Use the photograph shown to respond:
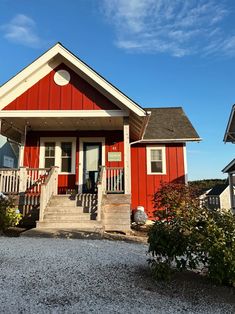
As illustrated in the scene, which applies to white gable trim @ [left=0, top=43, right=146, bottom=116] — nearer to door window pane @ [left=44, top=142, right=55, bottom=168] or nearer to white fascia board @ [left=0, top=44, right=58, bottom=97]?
white fascia board @ [left=0, top=44, right=58, bottom=97]

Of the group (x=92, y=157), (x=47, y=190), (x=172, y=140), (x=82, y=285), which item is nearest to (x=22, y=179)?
(x=47, y=190)

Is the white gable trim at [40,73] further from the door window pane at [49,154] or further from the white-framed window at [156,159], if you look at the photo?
the white-framed window at [156,159]

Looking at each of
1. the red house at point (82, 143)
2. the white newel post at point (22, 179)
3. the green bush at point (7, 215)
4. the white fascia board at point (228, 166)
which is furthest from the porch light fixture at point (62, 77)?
the white fascia board at point (228, 166)

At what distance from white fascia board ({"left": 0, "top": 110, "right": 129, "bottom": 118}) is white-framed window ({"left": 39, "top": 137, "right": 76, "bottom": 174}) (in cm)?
250

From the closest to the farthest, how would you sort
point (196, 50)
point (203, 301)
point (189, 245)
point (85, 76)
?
point (203, 301)
point (189, 245)
point (85, 76)
point (196, 50)

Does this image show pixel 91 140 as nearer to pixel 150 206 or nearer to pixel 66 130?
pixel 66 130

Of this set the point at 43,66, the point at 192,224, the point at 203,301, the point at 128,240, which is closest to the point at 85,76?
the point at 43,66

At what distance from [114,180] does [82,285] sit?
716 centimetres

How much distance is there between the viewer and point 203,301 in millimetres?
3516

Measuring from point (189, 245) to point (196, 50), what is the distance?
10.3 m

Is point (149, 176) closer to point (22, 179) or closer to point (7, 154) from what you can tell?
point (22, 179)

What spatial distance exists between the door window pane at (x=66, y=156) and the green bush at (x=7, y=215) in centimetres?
388

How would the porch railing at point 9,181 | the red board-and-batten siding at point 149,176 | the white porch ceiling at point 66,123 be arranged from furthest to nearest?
the red board-and-batten siding at point 149,176 → the white porch ceiling at point 66,123 → the porch railing at point 9,181

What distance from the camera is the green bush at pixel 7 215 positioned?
350 inches
